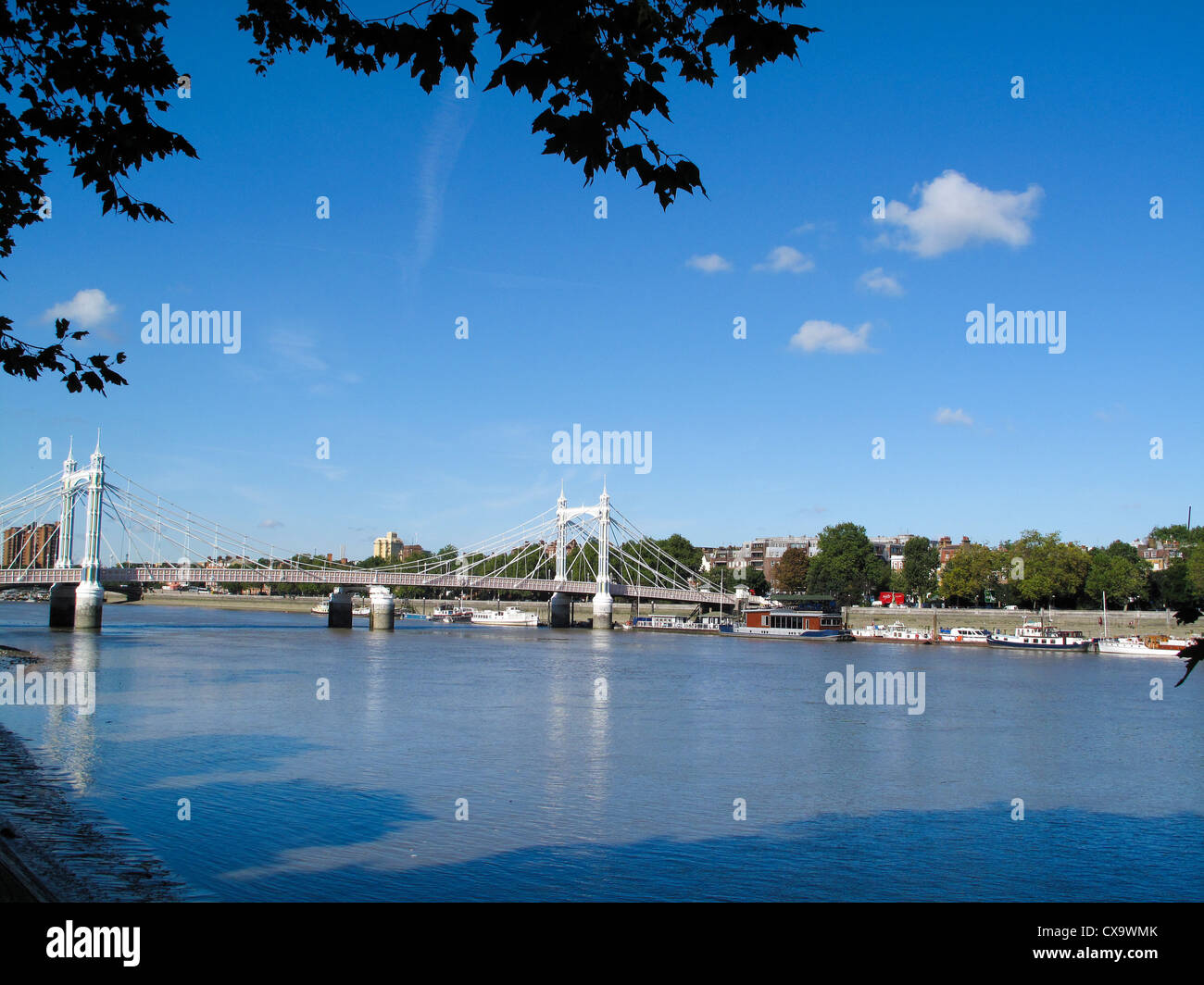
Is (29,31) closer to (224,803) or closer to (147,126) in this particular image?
(147,126)

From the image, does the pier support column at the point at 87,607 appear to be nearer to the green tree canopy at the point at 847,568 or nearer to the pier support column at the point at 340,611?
the pier support column at the point at 340,611

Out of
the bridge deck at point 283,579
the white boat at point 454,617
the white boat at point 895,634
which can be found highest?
the bridge deck at point 283,579

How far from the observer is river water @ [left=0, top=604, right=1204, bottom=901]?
35.3ft

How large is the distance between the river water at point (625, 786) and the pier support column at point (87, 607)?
2676cm

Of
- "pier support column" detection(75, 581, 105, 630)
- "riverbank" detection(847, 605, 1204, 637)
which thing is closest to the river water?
"pier support column" detection(75, 581, 105, 630)

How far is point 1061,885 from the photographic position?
35.7 ft

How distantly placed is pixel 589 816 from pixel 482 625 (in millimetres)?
76295

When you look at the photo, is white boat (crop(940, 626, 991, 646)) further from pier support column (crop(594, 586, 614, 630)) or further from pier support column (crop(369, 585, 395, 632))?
pier support column (crop(369, 585, 395, 632))

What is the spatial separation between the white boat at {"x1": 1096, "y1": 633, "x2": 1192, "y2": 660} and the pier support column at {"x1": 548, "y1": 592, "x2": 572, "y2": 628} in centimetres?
3818

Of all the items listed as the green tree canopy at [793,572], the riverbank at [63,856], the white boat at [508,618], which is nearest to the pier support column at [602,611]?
the white boat at [508,618]

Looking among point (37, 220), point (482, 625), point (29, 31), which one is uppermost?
point (29, 31)

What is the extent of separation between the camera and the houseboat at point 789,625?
7262cm

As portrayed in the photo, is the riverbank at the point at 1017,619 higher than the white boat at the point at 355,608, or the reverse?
the riverbank at the point at 1017,619
